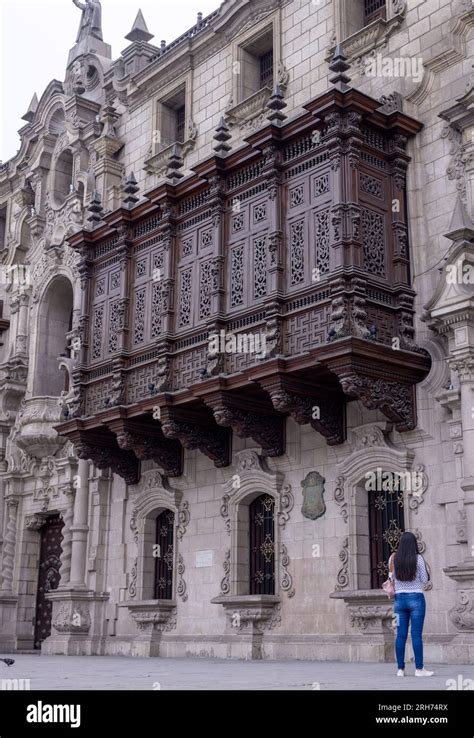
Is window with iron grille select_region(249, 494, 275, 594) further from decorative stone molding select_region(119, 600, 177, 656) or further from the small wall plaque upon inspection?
decorative stone molding select_region(119, 600, 177, 656)

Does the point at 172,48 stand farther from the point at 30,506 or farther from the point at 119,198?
the point at 30,506

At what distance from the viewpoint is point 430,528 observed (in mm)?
15148

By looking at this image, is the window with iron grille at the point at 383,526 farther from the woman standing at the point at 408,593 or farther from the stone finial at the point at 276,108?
the stone finial at the point at 276,108

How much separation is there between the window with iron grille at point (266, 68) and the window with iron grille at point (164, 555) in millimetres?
9914

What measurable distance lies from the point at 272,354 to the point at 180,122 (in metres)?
10.1

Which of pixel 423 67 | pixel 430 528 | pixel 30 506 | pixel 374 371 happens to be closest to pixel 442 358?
→ pixel 374 371

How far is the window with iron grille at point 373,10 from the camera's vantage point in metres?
18.8

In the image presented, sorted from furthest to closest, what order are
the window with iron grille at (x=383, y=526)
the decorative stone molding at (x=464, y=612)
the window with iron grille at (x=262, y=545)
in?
1. the window with iron grille at (x=262, y=545)
2. the window with iron grille at (x=383, y=526)
3. the decorative stone molding at (x=464, y=612)

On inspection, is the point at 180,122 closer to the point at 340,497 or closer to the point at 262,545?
the point at 262,545

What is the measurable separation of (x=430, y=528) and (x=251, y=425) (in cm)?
401

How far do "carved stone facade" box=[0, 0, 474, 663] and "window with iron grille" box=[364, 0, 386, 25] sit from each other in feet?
0.65

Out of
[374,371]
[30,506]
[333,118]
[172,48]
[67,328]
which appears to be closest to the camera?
[374,371]

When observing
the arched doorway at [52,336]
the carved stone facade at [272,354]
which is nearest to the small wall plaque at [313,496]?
the carved stone facade at [272,354]

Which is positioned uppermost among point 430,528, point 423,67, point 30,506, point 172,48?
point 172,48
